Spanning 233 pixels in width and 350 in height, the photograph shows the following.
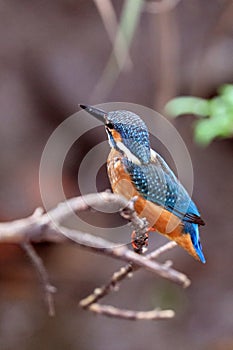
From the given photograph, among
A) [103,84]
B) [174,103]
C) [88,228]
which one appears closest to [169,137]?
[174,103]

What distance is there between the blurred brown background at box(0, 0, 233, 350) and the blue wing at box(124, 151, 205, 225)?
1469 mm

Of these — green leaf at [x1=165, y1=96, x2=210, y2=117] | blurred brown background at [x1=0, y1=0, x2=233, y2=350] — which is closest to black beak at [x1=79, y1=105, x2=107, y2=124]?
green leaf at [x1=165, y1=96, x2=210, y2=117]

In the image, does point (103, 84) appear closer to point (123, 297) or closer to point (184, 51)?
point (184, 51)

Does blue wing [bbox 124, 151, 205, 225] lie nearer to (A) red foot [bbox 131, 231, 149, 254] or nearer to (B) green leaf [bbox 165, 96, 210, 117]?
(A) red foot [bbox 131, 231, 149, 254]

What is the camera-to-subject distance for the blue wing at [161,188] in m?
0.39

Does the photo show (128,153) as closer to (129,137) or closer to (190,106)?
(129,137)

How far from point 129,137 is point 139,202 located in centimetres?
4

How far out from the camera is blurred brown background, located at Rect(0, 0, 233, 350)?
2070mm

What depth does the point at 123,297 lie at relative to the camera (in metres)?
2.35

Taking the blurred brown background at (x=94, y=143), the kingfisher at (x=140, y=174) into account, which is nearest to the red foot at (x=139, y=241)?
the kingfisher at (x=140, y=174)

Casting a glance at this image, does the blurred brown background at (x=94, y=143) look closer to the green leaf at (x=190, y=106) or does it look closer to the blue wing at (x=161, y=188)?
the green leaf at (x=190, y=106)

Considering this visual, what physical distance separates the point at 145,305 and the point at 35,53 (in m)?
0.92

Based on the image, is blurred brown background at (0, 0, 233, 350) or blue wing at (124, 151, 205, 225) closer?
blue wing at (124, 151, 205, 225)

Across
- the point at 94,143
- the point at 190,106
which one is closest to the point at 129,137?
the point at 190,106
